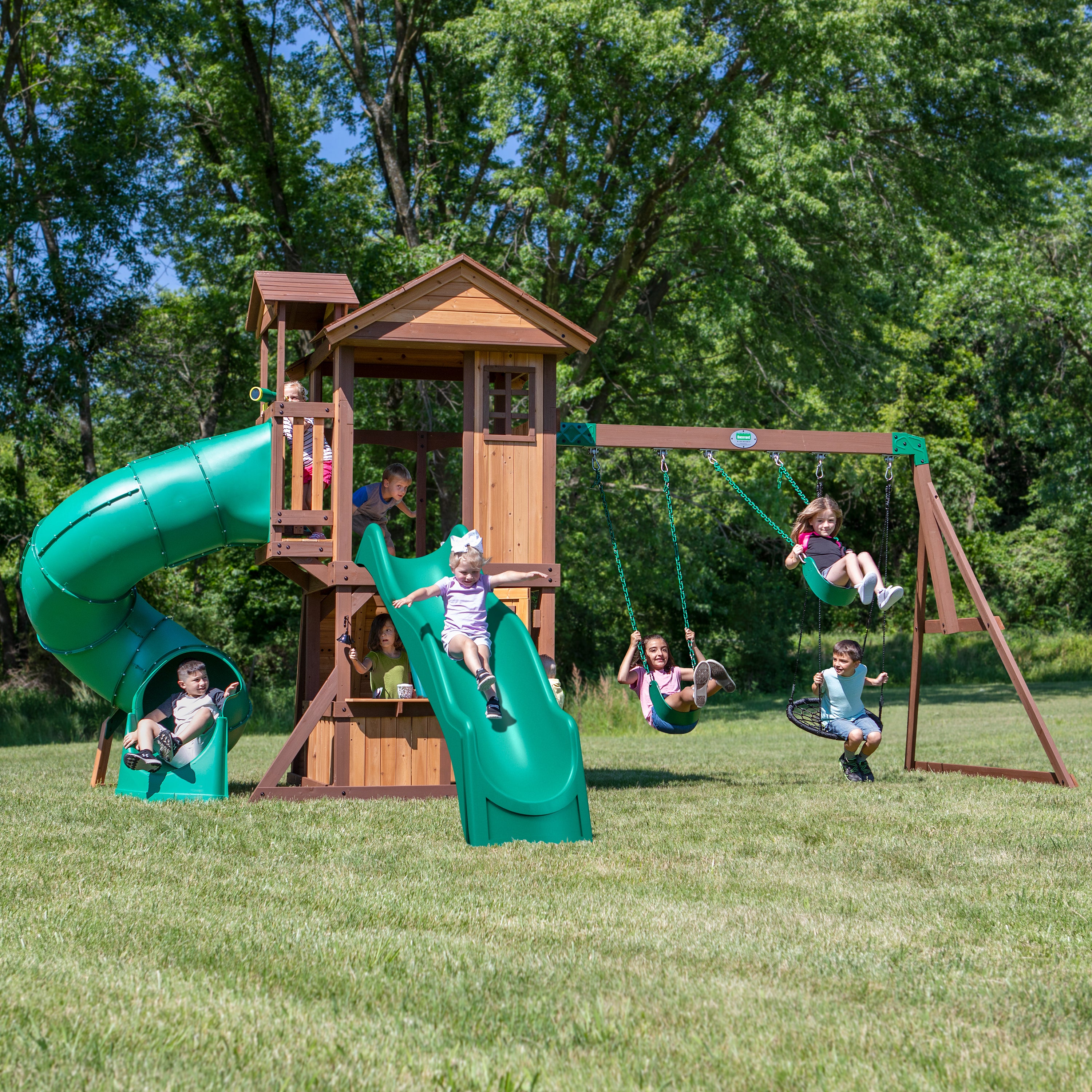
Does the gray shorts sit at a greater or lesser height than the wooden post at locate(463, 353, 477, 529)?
lesser

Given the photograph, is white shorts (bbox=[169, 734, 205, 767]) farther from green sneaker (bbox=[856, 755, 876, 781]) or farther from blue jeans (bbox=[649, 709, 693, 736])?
green sneaker (bbox=[856, 755, 876, 781])

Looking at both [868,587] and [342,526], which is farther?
[342,526]

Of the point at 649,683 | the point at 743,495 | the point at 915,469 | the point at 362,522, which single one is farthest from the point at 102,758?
the point at 915,469

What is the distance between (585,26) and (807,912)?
1675cm

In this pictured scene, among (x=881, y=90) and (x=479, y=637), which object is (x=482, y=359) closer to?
(x=479, y=637)

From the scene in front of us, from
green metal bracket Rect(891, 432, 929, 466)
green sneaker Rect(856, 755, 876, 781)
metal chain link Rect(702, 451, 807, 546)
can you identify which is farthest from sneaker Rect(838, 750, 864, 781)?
green metal bracket Rect(891, 432, 929, 466)

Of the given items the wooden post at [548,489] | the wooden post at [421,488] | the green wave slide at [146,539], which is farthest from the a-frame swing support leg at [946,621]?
the green wave slide at [146,539]

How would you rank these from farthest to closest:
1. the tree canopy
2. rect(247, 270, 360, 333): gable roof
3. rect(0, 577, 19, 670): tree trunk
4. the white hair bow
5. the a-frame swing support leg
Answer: rect(0, 577, 19, 670): tree trunk
the tree canopy
rect(247, 270, 360, 333): gable roof
the a-frame swing support leg
the white hair bow

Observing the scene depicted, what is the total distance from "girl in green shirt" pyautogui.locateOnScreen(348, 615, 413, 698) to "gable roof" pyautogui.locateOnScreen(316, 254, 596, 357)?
2467 mm

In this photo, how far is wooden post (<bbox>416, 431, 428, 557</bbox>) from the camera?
13.5m

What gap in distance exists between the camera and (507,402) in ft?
38.1

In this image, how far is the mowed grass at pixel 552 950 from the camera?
3.73m

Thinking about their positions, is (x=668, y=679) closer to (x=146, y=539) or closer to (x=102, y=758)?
(x=146, y=539)

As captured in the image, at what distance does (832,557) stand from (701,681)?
166 cm
